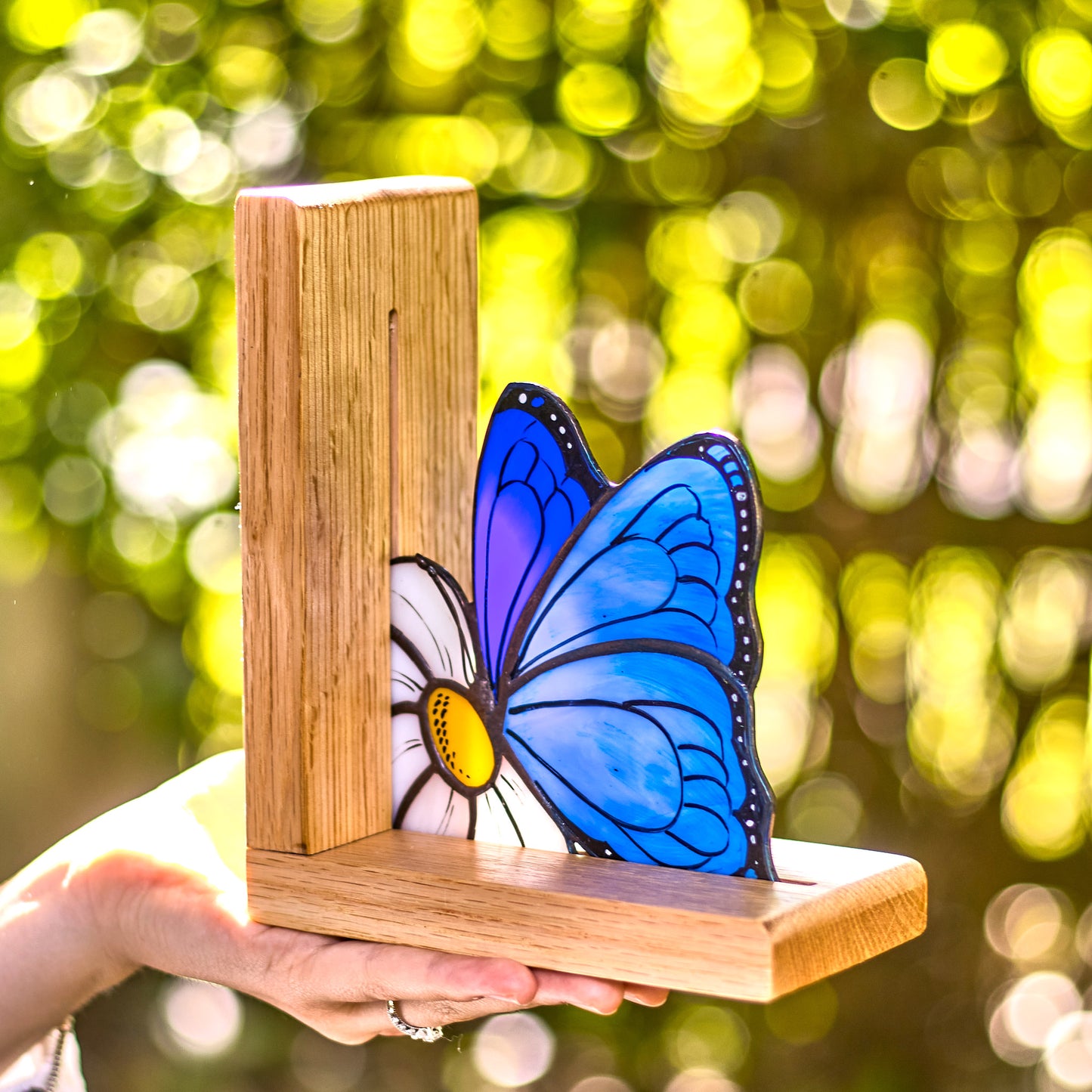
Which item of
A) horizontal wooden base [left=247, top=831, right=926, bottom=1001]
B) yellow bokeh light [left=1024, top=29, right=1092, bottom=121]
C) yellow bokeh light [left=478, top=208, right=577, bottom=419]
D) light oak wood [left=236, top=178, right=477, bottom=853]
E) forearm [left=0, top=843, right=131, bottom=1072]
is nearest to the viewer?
horizontal wooden base [left=247, top=831, right=926, bottom=1001]

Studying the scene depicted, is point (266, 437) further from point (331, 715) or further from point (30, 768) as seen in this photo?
point (30, 768)

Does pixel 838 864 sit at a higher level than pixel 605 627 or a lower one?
lower

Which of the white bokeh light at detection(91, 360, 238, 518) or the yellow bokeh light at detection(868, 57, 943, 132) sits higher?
the yellow bokeh light at detection(868, 57, 943, 132)

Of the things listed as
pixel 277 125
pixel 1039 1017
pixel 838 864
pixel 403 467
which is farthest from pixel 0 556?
pixel 1039 1017

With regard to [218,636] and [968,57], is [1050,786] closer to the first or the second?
[968,57]

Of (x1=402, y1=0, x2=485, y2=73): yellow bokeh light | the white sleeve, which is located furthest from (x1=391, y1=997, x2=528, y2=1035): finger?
(x1=402, y1=0, x2=485, y2=73): yellow bokeh light

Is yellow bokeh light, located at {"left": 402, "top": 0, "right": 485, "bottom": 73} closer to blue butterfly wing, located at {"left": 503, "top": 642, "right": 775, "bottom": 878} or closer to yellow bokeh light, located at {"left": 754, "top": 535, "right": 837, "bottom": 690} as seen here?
yellow bokeh light, located at {"left": 754, "top": 535, "right": 837, "bottom": 690}

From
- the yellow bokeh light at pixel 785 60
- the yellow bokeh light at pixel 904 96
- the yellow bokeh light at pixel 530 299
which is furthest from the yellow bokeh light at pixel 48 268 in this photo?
the yellow bokeh light at pixel 904 96
